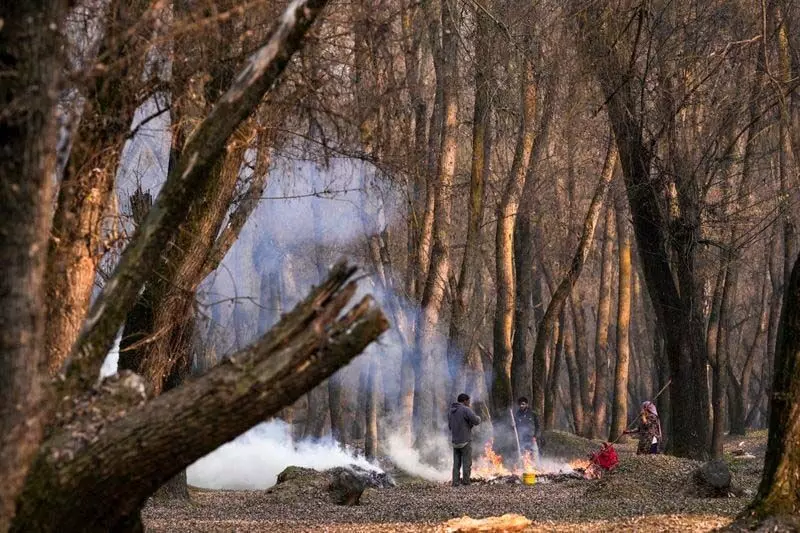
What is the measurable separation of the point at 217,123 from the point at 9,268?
1742 millimetres

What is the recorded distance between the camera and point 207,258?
11508mm

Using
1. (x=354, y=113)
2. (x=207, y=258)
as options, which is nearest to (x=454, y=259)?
(x=207, y=258)

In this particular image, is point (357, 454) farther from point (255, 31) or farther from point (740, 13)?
point (255, 31)

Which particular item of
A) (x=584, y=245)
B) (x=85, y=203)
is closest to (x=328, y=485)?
(x=85, y=203)

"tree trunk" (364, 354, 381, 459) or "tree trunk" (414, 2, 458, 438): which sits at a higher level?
"tree trunk" (414, 2, 458, 438)

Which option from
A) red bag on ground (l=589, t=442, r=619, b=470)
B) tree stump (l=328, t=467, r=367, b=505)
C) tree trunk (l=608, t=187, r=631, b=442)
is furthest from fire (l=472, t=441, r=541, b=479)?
tree trunk (l=608, t=187, r=631, b=442)

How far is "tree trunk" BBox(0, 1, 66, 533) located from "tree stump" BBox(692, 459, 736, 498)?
36.4 feet

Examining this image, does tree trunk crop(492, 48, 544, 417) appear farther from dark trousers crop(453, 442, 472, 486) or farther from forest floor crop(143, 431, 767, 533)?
forest floor crop(143, 431, 767, 533)

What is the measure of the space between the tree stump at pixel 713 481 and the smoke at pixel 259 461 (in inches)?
471

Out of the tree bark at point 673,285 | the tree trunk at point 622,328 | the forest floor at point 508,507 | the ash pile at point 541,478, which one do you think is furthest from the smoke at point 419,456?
the tree bark at point 673,285

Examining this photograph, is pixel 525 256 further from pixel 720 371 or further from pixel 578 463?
pixel 720 371

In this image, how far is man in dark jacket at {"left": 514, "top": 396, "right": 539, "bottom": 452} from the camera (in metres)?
24.3

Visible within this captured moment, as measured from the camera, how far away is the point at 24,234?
514cm

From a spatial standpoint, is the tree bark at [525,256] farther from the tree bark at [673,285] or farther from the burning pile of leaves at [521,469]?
the tree bark at [673,285]
